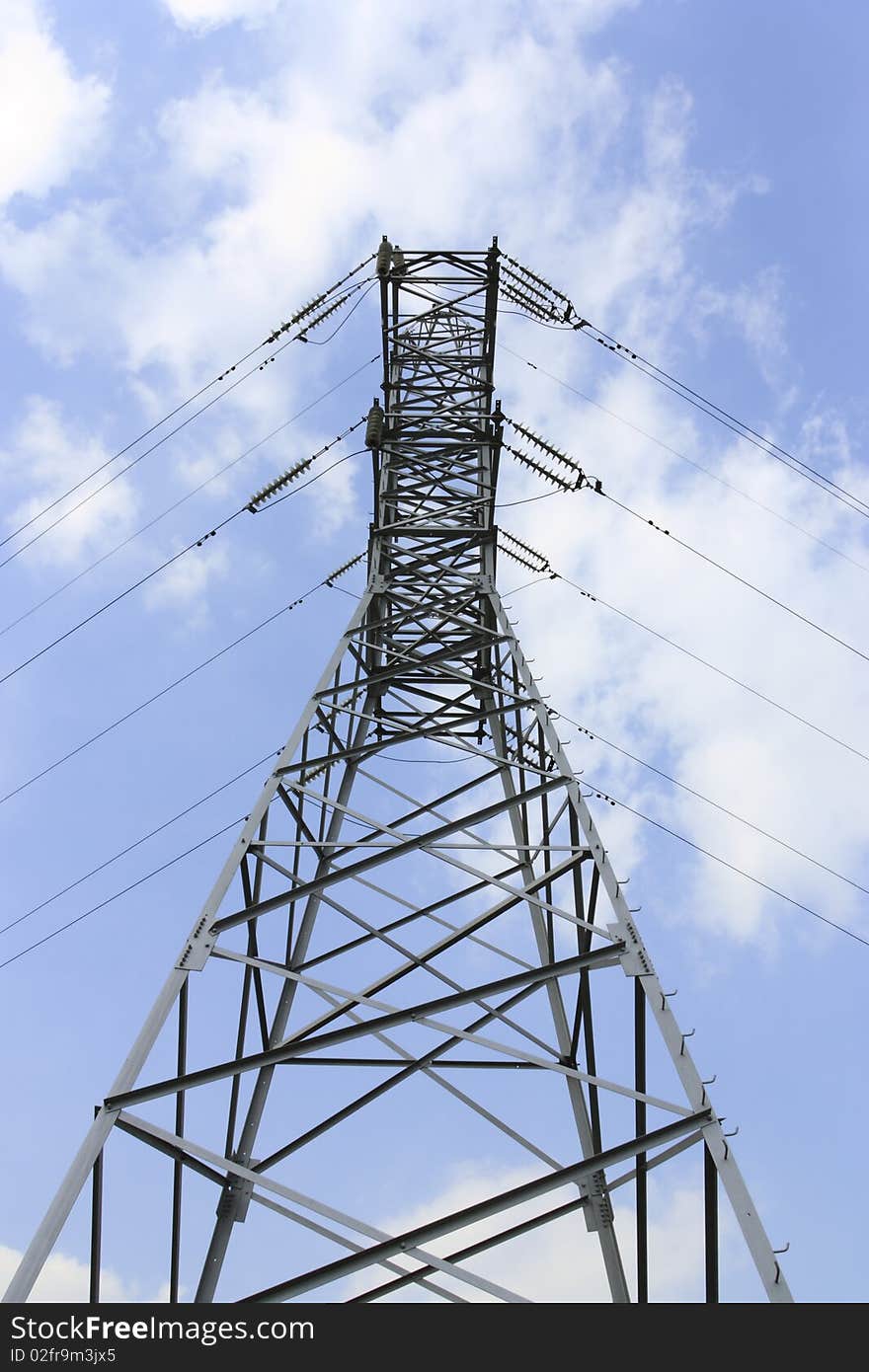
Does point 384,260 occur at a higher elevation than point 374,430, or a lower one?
higher

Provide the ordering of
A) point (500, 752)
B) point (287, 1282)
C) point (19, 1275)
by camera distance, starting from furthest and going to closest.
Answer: point (500, 752)
point (287, 1282)
point (19, 1275)

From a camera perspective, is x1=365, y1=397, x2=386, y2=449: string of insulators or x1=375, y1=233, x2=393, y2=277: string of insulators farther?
x1=375, y1=233, x2=393, y2=277: string of insulators

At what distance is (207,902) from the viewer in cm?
794

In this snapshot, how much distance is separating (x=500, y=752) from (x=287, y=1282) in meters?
6.19

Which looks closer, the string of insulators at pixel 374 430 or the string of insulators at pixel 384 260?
the string of insulators at pixel 374 430

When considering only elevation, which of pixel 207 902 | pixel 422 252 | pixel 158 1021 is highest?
pixel 422 252

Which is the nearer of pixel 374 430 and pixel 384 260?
pixel 374 430

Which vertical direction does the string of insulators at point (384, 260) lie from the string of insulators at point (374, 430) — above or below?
above

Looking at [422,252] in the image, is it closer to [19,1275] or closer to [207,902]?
[207,902]

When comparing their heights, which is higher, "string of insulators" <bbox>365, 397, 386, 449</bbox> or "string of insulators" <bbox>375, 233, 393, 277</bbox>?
"string of insulators" <bbox>375, 233, 393, 277</bbox>
